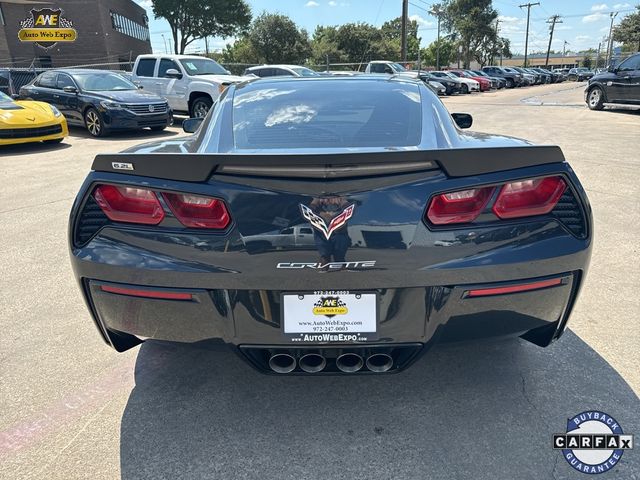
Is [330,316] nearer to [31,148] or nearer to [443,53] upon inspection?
[31,148]

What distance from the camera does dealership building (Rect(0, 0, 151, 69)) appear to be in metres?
36.4

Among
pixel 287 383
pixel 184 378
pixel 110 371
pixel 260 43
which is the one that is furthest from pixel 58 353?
pixel 260 43

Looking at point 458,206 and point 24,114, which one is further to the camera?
point 24,114

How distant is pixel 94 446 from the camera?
215cm

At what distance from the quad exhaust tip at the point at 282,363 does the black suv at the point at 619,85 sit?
17.4 meters

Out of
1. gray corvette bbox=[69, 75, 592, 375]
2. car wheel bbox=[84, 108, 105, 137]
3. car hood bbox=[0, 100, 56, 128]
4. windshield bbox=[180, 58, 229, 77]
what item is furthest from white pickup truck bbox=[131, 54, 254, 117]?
gray corvette bbox=[69, 75, 592, 375]

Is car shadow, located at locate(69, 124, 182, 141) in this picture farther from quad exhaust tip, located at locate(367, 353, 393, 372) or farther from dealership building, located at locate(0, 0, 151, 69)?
dealership building, located at locate(0, 0, 151, 69)

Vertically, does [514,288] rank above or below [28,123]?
above

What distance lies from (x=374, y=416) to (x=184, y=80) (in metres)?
13.3

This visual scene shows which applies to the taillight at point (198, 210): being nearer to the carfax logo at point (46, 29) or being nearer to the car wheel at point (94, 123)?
the car wheel at point (94, 123)

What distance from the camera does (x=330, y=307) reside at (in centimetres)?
194

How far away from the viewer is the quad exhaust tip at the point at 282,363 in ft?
6.82

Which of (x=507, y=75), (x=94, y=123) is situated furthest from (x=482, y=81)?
(x=94, y=123)

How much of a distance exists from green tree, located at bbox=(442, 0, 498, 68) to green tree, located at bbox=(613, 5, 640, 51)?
15.2 m
